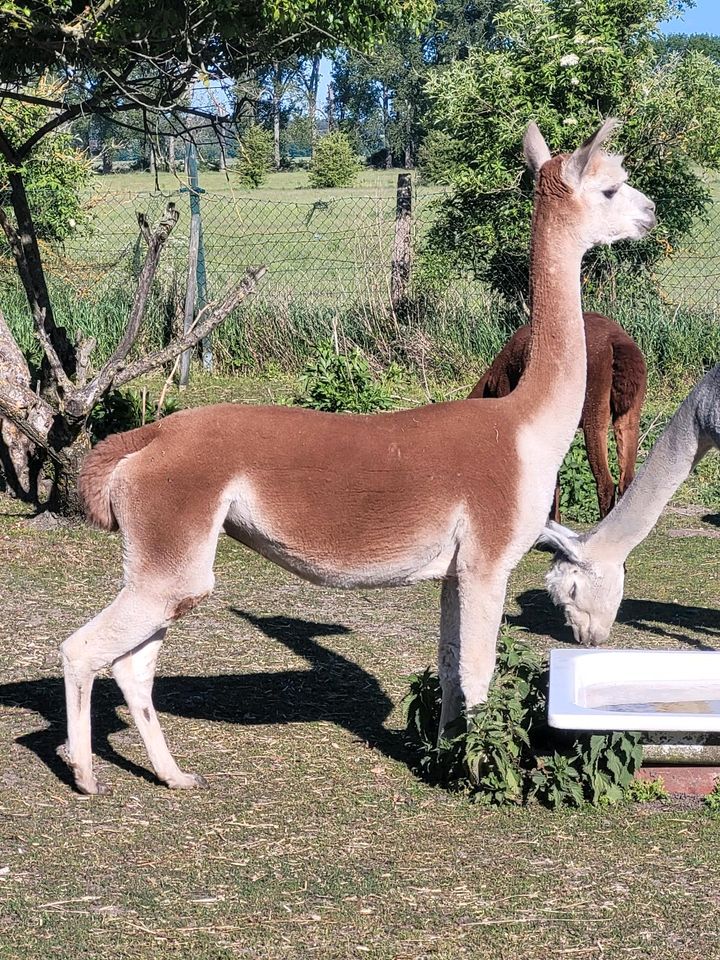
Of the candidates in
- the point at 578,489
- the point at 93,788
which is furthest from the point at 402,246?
the point at 93,788

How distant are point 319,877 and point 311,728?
1.54 meters

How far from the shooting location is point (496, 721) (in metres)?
4.83

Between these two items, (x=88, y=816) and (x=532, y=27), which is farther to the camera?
(x=532, y=27)

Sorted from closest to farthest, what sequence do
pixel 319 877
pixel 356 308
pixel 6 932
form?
pixel 6 932
pixel 319 877
pixel 356 308

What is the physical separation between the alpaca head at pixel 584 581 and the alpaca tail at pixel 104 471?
212 cm

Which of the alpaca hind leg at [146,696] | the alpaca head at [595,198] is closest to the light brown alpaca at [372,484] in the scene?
the alpaca head at [595,198]

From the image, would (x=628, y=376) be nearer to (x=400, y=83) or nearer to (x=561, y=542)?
(x=561, y=542)

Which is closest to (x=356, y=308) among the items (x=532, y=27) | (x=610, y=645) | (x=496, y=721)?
(x=532, y=27)

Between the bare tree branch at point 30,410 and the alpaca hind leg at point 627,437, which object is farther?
the bare tree branch at point 30,410

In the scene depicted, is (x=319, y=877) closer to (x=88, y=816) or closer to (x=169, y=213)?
(x=88, y=816)

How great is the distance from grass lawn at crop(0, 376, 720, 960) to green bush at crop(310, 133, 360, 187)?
25.9 meters

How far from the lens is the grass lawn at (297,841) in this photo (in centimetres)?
390

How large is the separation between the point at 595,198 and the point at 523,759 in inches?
85.1

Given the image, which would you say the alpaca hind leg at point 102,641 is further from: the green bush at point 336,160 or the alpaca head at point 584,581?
the green bush at point 336,160
